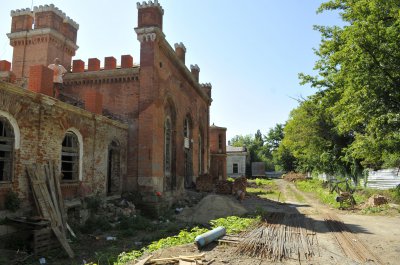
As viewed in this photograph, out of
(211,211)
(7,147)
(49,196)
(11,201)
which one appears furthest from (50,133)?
(211,211)

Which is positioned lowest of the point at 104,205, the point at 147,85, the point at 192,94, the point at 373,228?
the point at 373,228

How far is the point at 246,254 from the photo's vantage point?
8.26 m

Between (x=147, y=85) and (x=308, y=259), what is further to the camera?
(x=147, y=85)

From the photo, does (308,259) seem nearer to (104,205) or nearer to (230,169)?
(104,205)

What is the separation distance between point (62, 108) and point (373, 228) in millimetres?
12334

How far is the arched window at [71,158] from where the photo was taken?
1203cm

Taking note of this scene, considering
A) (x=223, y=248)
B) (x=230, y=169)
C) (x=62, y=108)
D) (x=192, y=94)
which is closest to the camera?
(x=223, y=248)

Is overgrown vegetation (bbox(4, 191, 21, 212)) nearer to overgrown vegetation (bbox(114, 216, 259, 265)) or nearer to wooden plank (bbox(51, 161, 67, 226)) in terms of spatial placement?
wooden plank (bbox(51, 161, 67, 226))

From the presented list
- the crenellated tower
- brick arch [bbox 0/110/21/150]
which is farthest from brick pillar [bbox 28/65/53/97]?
the crenellated tower

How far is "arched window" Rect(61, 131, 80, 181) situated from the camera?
39.5 ft

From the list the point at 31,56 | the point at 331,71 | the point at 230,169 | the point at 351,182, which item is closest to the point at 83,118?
the point at 31,56

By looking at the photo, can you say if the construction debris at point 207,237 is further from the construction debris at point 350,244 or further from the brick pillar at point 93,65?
the brick pillar at point 93,65

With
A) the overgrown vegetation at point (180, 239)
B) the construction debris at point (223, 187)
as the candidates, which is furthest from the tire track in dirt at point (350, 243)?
the construction debris at point (223, 187)

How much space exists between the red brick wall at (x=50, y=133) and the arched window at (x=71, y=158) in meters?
0.28
